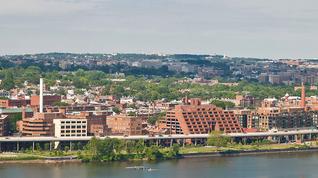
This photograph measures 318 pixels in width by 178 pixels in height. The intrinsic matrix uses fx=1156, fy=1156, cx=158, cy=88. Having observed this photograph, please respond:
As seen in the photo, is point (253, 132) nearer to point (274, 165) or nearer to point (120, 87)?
point (274, 165)

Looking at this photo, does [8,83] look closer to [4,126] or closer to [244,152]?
[4,126]

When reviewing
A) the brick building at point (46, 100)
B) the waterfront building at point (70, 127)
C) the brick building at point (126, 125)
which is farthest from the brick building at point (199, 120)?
the brick building at point (46, 100)

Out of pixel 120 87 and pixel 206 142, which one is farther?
pixel 120 87

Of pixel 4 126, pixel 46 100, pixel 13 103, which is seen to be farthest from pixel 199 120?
pixel 13 103

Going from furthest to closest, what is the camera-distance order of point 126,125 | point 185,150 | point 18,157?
point 126,125 → point 185,150 → point 18,157

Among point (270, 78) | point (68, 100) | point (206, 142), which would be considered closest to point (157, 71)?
point (270, 78)

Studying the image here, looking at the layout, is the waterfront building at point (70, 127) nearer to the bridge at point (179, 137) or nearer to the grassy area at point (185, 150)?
the bridge at point (179, 137)
